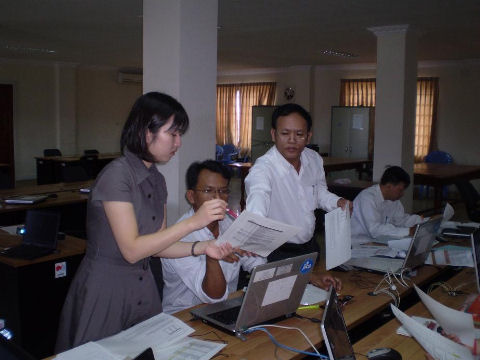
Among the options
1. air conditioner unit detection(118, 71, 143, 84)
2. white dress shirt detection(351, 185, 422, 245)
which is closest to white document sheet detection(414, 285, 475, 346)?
white dress shirt detection(351, 185, 422, 245)

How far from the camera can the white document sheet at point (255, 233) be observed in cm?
196

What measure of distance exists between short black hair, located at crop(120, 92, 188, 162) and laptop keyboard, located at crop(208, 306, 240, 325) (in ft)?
2.44

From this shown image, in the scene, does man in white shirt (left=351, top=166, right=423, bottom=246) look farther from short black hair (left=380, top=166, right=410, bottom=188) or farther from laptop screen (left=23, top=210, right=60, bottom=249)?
laptop screen (left=23, top=210, right=60, bottom=249)

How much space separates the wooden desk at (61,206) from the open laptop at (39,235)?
1.37m

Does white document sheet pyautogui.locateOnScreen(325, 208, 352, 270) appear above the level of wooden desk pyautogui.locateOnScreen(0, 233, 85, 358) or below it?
above

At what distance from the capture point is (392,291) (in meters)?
2.67

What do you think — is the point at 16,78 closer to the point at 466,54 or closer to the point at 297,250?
the point at 466,54

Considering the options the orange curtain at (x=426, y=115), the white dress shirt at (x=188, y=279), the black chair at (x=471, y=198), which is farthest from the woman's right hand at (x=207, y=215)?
the orange curtain at (x=426, y=115)

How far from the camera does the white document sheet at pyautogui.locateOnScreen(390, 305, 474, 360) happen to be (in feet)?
4.90

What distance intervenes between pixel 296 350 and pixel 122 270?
2.49 feet

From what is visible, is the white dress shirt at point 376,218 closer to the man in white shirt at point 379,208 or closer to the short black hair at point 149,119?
the man in white shirt at point 379,208

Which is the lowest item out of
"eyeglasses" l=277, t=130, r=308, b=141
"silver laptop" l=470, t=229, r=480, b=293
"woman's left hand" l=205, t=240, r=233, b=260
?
"silver laptop" l=470, t=229, r=480, b=293

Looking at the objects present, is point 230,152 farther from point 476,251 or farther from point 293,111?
point 476,251

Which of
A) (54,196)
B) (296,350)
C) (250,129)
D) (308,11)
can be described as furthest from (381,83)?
(250,129)
